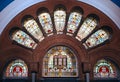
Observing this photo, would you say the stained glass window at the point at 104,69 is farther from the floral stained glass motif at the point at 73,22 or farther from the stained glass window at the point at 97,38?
the floral stained glass motif at the point at 73,22

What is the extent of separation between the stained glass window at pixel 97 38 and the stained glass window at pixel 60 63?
66 cm

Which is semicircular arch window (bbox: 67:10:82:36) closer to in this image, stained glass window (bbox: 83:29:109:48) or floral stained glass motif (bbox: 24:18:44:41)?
stained glass window (bbox: 83:29:109:48)

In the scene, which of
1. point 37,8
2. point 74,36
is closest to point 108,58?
point 74,36

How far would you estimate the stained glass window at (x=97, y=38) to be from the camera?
34.5 ft

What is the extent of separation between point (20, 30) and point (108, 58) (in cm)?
315

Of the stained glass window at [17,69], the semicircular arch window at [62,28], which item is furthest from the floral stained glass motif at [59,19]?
the stained glass window at [17,69]

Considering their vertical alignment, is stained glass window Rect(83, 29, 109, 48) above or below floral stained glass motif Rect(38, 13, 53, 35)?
below

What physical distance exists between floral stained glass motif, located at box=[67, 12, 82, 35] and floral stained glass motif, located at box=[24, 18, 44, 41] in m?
1.00

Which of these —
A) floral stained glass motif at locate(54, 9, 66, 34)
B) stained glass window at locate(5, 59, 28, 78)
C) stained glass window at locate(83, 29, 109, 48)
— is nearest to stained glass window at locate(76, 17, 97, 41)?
stained glass window at locate(83, 29, 109, 48)

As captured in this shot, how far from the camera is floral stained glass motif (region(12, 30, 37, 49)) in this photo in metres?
10.5

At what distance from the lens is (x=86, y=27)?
35.1ft

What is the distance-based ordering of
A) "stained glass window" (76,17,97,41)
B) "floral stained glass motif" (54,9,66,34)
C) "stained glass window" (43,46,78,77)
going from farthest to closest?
"floral stained glass motif" (54,9,66,34) < "stained glass window" (76,17,97,41) < "stained glass window" (43,46,78,77)

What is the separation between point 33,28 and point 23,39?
0.52m

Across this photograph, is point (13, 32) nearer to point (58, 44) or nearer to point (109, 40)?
point (58, 44)
